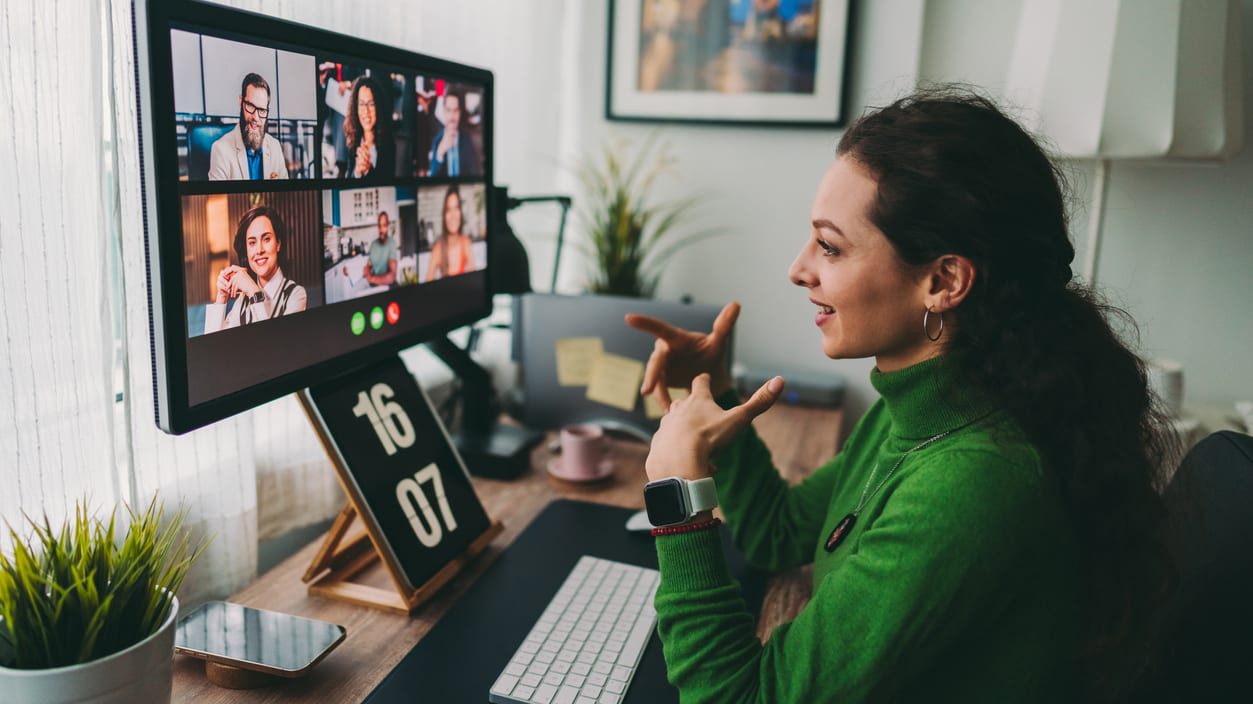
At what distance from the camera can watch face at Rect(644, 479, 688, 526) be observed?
0.82 metres

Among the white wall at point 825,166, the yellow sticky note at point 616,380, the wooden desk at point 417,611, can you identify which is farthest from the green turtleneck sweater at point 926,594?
the white wall at point 825,166

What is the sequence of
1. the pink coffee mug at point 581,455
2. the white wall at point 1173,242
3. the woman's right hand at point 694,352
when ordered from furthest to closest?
the white wall at point 1173,242
the pink coffee mug at point 581,455
the woman's right hand at point 694,352

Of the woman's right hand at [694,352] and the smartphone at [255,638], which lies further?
the woman's right hand at [694,352]

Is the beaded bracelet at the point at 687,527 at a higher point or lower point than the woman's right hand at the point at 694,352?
lower

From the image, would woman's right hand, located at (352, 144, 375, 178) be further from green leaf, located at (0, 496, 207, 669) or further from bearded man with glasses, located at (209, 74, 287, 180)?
green leaf, located at (0, 496, 207, 669)

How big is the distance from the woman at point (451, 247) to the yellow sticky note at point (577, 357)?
400mm

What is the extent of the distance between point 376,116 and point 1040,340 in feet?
2.54

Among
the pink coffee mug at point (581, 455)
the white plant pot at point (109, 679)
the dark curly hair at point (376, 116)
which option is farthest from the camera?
the pink coffee mug at point (581, 455)

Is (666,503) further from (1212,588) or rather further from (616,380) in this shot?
(616,380)

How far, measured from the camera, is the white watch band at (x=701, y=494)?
0.83 m

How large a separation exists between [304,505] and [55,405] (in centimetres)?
45

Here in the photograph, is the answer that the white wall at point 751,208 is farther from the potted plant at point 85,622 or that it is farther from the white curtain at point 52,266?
the potted plant at point 85,622

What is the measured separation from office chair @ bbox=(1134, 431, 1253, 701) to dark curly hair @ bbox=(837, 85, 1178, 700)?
0.06 metres

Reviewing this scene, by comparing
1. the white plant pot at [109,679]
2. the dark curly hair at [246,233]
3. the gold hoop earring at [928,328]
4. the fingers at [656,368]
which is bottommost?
the white plant pot at [109,679]
